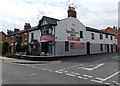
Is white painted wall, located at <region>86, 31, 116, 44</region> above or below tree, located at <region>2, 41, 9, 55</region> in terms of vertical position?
above

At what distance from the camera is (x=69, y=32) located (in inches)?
952

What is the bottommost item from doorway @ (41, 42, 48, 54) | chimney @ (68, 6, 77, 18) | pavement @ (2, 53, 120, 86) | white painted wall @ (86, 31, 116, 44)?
pavement @ (2, 53, 120, 86)

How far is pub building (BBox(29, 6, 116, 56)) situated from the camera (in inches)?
877

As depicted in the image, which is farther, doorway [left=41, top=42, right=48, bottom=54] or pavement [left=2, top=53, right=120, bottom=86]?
doorway [left=41, top=42, right=48, bottom=54]

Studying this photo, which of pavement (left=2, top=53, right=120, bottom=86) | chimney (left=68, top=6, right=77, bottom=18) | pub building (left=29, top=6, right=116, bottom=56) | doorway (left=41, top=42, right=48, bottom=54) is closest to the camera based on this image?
pavement (left=2, top=53, right=120, bottom=86)

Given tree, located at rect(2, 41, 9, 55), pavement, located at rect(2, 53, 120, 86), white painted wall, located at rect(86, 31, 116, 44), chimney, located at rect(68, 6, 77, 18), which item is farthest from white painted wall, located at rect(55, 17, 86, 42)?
tree, located at rect(2, 41, 9, 55)

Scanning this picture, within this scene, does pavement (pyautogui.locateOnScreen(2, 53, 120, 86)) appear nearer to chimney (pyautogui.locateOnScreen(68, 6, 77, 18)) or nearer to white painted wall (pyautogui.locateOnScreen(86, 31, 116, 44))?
chimney (pyautogui.locateOnScreen(68, 6, 77, 18))

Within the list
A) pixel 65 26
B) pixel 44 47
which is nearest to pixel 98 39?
pixel 65 26

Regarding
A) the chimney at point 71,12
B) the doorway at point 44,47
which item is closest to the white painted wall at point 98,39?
the chimney at point 71,12

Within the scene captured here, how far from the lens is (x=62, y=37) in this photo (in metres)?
22.9

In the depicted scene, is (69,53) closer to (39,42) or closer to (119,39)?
(39,42)

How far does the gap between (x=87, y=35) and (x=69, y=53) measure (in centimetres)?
693

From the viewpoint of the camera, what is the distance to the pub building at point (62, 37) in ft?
73.1

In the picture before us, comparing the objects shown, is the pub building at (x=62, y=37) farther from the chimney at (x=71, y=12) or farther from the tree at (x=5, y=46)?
the tree at (x=5, y=46)
